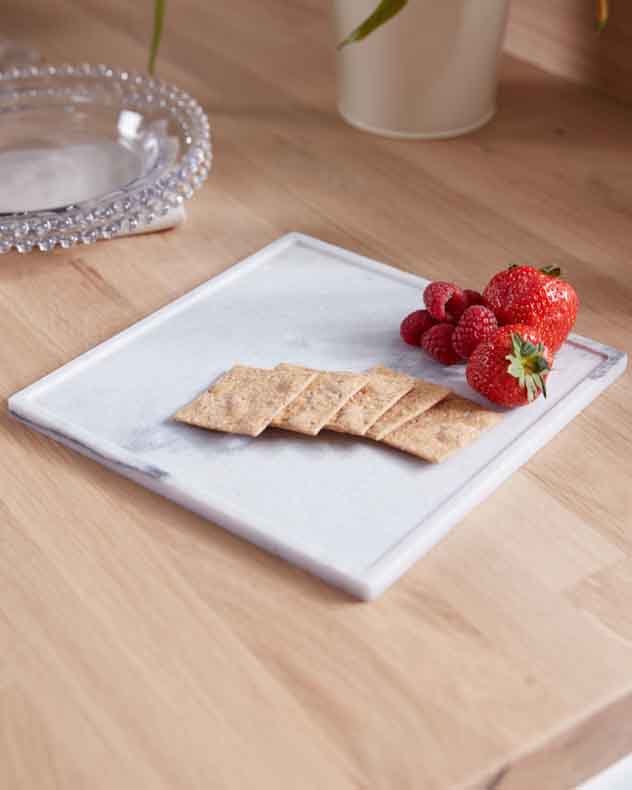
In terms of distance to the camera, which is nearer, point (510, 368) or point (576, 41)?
point (510, 368)

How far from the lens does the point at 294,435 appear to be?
0.83m

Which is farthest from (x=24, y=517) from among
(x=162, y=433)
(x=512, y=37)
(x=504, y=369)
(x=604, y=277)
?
(x=512, y=37)

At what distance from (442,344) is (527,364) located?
9 centimetres

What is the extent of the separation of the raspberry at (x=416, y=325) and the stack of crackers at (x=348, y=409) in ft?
0.20

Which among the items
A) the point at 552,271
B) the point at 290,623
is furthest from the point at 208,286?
the point at 290,623

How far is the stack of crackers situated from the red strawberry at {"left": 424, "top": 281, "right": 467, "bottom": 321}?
7 cm

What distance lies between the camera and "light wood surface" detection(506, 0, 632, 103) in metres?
1.39

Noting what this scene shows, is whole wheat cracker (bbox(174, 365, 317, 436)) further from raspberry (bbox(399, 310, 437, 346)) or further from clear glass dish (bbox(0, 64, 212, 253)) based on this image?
clear glass dish (bbox(0, 64, 212, 253))

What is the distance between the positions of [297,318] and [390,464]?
0.77 ft

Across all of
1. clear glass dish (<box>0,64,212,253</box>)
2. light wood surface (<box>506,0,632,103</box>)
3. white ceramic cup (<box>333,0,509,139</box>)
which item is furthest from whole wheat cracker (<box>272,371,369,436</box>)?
light wood surface (<box>506,0,632,103</box>)

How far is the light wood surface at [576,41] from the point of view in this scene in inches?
54.6

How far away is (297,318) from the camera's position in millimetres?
989

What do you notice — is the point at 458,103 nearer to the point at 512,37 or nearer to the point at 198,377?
the point at 512,37

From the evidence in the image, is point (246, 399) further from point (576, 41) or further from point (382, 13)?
point (576, 41)
